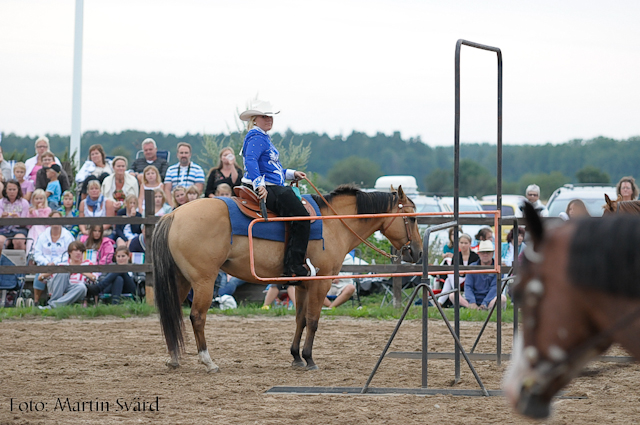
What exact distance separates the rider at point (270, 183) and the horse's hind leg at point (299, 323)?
16.3 inches

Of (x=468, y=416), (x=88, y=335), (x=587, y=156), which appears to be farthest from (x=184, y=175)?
(x=587, y=156)

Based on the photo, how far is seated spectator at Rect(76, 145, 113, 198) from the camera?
1198 centimetres

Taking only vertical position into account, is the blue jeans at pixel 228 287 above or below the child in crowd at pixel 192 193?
below

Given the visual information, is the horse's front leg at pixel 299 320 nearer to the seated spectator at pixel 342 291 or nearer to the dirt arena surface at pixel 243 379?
the dirt arena surface at pixel 243 379

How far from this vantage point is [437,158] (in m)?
78.4

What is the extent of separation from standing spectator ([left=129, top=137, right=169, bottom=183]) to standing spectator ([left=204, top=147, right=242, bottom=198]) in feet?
6.96

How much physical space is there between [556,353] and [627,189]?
26.4ft

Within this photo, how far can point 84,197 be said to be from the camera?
11.7 meters

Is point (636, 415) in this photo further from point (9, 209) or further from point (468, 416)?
point (9, 209)

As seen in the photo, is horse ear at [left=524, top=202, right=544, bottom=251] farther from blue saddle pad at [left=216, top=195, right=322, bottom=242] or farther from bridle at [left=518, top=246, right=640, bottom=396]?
blue saddle pad at [left=216, top=195, right=322, bottom=242]

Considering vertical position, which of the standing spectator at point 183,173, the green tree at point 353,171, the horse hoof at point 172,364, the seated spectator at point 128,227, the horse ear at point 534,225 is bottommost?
the horse hoof at point 172,364

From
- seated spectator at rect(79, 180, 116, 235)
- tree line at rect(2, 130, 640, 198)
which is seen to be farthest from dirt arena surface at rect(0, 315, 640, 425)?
tree line at rect(2, 130, 640, 198)

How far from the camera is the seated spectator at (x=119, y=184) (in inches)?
453

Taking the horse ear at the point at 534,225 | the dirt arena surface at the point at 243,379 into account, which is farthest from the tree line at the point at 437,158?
the horse ear at the point at 534,225
